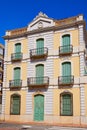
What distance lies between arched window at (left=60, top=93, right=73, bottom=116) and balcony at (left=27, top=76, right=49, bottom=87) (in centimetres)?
244

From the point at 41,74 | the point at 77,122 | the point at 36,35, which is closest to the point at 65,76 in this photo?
the point at 41,74

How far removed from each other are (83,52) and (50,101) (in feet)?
22.1

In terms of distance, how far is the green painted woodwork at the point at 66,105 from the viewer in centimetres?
2439

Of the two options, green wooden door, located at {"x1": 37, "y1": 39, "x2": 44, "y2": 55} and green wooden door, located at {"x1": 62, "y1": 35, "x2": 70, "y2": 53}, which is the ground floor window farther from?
green wooden door, located at {"x1": 62, "y1": 35, "x2": 70, "y2": 53}

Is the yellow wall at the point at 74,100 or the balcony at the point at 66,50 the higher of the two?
the balcony at the point at 66,50

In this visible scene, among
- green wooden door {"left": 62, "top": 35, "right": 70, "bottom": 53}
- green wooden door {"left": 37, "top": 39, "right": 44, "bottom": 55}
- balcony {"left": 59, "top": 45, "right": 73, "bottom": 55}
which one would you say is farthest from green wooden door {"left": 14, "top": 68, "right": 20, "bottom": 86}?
green wooden door {"left": 62, "top": 35, "right": 70, "bottom": 53}

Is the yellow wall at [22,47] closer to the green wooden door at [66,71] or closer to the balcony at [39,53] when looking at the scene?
the balcony at [39,53]

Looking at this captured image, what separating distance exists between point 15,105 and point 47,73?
588 centimetres

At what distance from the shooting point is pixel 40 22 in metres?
28.4

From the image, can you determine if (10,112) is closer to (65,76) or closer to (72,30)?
(65,76)

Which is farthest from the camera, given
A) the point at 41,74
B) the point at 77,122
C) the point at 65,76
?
the point at 41,74

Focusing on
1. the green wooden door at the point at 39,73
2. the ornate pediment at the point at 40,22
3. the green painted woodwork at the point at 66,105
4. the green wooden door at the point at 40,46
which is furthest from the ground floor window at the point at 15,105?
the ornate pediment at the point at 40,22

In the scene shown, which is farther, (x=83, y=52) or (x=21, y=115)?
(x=21, y=115)

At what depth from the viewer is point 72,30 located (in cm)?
2612
